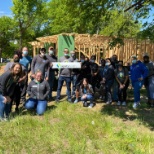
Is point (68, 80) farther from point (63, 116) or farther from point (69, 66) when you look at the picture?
point (63, 116)

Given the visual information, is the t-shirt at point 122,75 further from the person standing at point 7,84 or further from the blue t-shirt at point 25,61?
the person standing at point 7,84

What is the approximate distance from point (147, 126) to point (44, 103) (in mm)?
2844

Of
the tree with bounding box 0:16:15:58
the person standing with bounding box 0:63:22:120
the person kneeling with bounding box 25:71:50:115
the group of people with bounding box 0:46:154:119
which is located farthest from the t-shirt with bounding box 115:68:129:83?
the tree with bounding box 0:16:15:58

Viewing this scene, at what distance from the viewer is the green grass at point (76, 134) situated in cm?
500

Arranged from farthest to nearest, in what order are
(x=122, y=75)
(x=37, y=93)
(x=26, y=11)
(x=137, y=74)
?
(x=26, y=11), (x=122, y=75), (x=137, y=74), (x=37, y=93)

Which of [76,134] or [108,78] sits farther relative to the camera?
[108,78]

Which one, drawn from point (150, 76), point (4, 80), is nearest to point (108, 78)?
point (150, 76)

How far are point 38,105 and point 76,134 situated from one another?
6.64 ft

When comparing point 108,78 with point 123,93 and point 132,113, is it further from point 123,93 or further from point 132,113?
point 132,113

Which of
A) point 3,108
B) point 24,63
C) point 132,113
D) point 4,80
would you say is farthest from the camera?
point 24,63

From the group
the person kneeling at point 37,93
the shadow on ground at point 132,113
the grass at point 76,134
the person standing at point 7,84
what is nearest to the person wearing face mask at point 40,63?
the person kneeling at point 37,93

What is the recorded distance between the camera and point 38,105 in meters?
7.38

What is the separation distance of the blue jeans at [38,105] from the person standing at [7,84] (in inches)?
37.2

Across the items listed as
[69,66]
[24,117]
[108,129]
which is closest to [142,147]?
[108,129]
